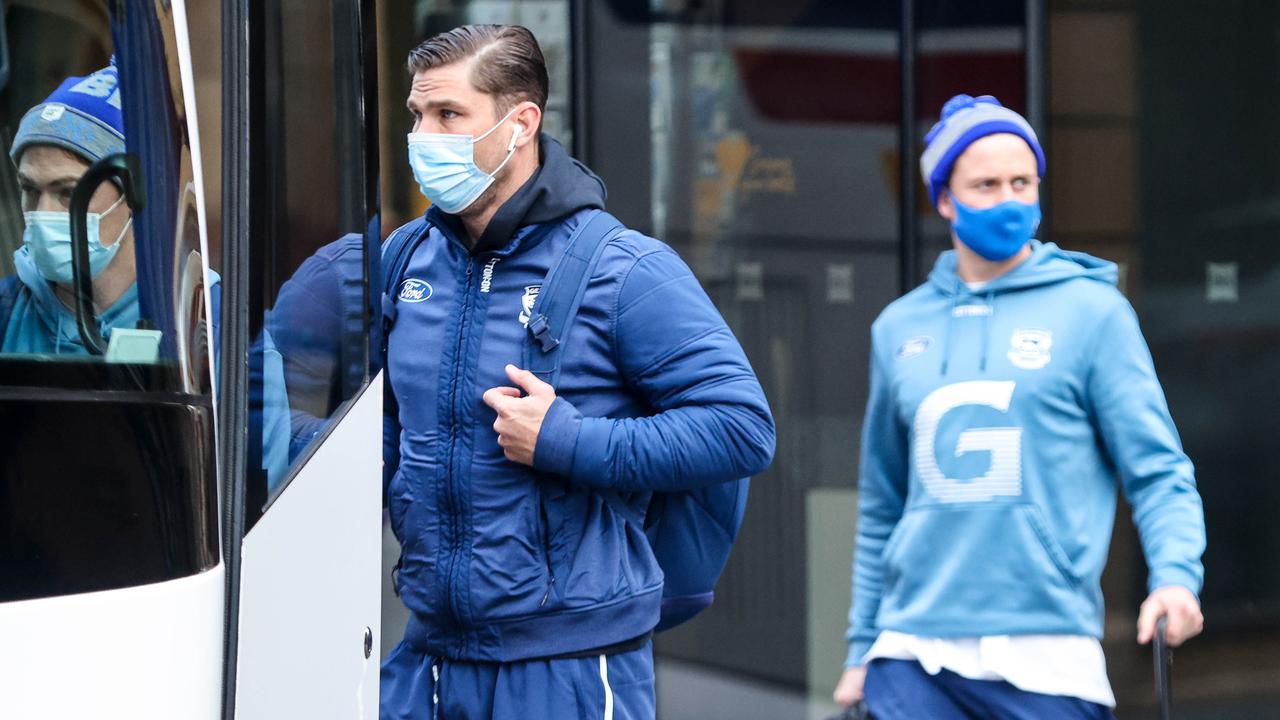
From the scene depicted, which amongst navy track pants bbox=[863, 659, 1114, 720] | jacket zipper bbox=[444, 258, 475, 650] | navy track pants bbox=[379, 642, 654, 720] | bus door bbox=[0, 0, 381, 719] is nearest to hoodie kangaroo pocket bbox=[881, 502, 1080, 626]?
navy track pants bbox=[863, 659, 1114, 720]

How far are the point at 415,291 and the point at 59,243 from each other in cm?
127

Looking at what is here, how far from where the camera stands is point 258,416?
234 centimetres

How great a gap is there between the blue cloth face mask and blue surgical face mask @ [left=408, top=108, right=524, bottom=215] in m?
1.20

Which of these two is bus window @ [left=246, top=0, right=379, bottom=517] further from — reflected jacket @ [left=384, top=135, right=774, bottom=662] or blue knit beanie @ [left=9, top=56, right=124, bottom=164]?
blue knit beanie @ [left=9, top=56, right=124, bottom=164]

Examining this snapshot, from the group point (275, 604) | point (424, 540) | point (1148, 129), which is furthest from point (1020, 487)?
point (1148, 129)

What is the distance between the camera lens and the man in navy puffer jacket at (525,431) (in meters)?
3.06

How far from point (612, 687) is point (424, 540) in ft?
1.28

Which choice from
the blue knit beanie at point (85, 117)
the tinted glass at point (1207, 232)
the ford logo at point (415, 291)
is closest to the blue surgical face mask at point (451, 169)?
the ford logo at point (415, 291)

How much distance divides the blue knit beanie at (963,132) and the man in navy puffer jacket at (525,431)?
80cm

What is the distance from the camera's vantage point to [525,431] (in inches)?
119

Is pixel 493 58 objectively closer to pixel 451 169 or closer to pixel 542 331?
pixel 451 169

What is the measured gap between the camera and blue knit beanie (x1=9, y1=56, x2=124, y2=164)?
2.04 m

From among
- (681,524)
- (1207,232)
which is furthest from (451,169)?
(1207,232)

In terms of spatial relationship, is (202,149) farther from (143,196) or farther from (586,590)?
(586,590)
